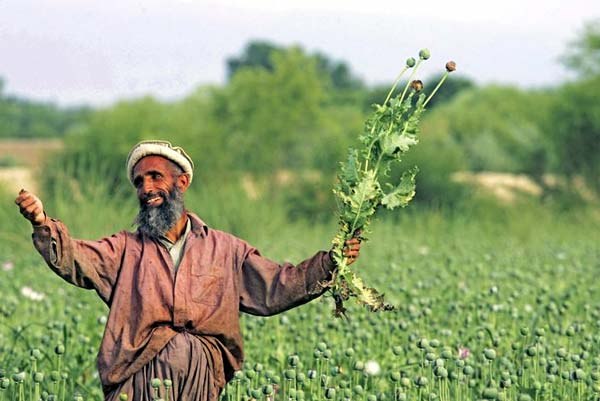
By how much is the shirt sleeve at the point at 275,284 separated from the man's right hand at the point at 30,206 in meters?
0.85

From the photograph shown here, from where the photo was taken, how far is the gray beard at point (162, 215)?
14.6 feet

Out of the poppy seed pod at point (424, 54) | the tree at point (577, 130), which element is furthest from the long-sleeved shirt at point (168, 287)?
the tree at point (577, 130)

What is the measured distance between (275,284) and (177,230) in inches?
16.8

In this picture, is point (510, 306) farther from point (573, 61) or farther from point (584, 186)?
point (573, 61)

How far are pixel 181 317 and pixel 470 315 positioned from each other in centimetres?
268

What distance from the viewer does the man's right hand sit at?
4098 mm

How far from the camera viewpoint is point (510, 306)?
7.16 m

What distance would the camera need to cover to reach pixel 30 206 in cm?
411

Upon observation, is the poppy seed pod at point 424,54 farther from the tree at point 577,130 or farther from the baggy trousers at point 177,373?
the tree at point 577,130

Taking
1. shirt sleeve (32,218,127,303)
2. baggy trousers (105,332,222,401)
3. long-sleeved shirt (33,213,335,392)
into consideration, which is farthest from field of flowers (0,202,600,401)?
shirt sleeve (32,218,127,303)

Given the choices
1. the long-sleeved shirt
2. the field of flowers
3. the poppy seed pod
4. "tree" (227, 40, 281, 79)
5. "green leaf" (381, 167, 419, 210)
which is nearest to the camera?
the poppy seed pod

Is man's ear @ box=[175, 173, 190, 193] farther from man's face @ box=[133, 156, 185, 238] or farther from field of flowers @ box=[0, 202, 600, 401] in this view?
field of flowers @ box=[0, 202, 600, 401]

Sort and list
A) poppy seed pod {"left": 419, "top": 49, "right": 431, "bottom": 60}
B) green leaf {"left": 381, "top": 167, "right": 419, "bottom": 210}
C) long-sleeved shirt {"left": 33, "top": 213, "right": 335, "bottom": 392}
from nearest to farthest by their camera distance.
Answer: poppy seed pod {"left": 419, "top": 49, "right": 431, "bottom": 60} < green leaf {"left": 381, "top": 167, "right": 419, "bottom": 210} < long-sleeved shirt {"left": 33, "top": 213, "right": 335, "bottom": 392}

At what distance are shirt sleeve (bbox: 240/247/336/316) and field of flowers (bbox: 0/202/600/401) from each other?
27 centimetres
